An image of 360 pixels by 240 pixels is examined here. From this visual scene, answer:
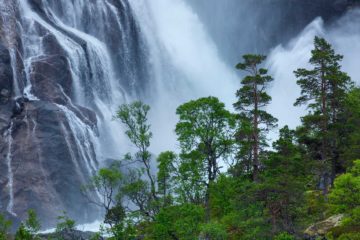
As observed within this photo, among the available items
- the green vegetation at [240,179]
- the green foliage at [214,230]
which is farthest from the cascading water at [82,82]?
the green foliage at [214,230]

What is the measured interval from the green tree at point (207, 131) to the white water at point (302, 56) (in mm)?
89100

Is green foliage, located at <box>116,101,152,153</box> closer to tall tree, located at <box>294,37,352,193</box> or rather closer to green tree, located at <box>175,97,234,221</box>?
green tree, located at <box>175,97,234,221</box>

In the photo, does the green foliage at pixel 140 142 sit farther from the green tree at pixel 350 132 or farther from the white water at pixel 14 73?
the white water at pixel 14 73

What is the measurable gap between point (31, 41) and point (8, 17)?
4859 millimetres

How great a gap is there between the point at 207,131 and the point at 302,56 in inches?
3907

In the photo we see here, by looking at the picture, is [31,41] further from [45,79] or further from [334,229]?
[334,229]

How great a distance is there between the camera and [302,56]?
12744 cm

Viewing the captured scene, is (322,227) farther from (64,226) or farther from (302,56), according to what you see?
(302,56)

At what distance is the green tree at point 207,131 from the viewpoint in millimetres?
34500

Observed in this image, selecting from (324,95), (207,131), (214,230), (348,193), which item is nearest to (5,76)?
(207,131)

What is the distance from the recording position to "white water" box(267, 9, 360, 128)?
4865 inches

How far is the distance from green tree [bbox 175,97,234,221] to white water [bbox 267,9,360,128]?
292 feet

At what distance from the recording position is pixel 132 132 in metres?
35.9

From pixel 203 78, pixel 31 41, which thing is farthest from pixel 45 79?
pixel 203 78
